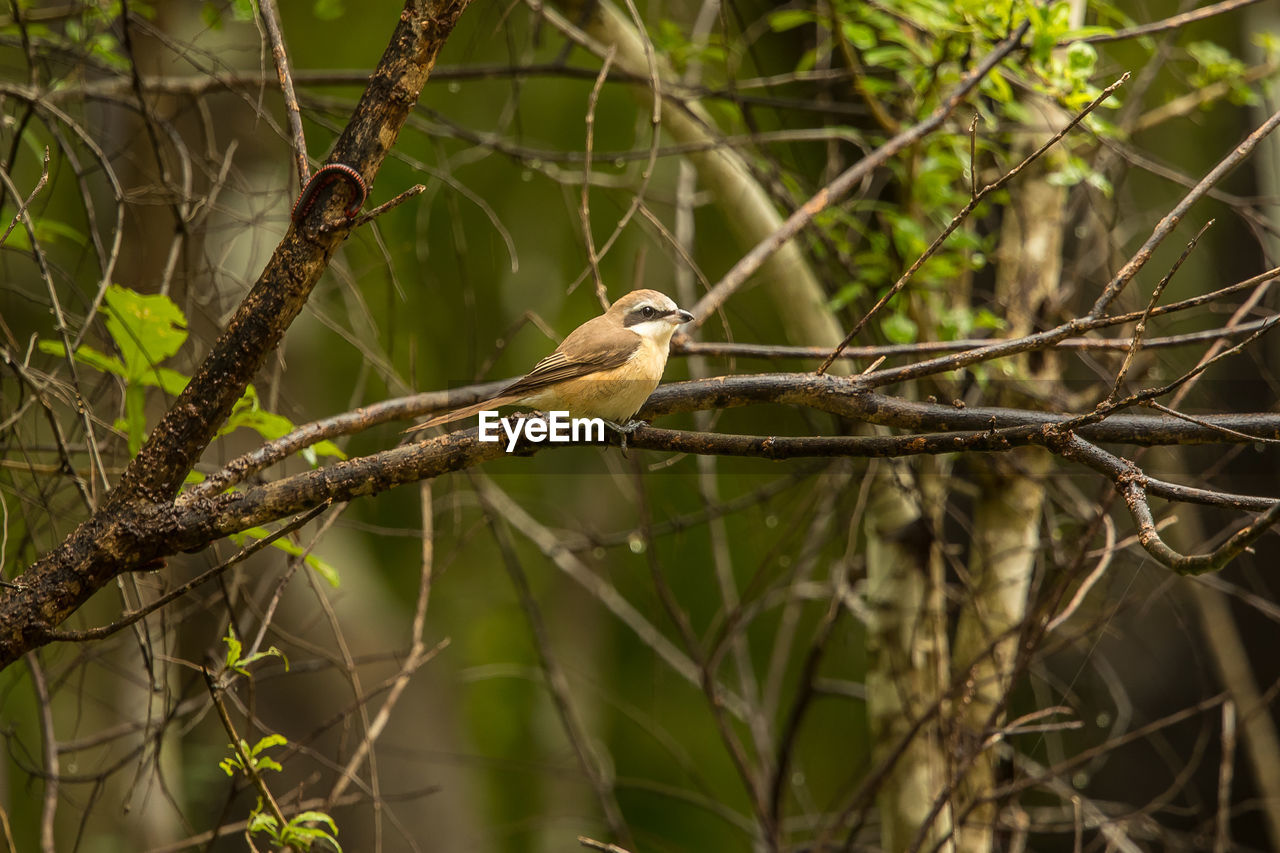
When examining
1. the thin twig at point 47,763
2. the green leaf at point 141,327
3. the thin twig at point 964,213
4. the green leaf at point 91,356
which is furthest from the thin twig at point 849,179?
the thin twig at point 47,763

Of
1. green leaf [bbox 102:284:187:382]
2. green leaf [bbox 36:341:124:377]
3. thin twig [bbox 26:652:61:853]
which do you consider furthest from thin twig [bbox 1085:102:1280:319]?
thin twig [bbox 26:652:61:853]

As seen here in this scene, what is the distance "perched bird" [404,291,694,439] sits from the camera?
2.70m

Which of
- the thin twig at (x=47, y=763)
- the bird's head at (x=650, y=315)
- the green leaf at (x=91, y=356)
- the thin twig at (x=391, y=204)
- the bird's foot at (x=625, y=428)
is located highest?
the bird's head at (x=650, y=315)

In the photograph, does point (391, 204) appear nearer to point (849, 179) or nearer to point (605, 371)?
point (605, 371)

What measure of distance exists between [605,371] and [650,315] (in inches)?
16.8

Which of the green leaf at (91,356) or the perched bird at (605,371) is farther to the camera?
the perched bird at (605,371)

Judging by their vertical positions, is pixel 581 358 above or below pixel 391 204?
above

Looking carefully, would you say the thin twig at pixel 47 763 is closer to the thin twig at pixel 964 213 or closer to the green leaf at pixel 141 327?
the green leaf at pixel 141 327

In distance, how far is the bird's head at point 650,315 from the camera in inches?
122

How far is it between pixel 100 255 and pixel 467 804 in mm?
6773

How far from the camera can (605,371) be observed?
9.25 feet

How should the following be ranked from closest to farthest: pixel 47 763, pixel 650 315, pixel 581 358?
pixel 47 763
pixel 581 358
pixel 650 315

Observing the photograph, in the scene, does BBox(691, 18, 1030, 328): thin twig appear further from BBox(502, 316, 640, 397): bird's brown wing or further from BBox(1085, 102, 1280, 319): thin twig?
BBox(1085, 102, 1280, 319): thin twig

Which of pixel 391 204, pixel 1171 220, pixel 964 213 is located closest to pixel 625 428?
pixel 391 204
